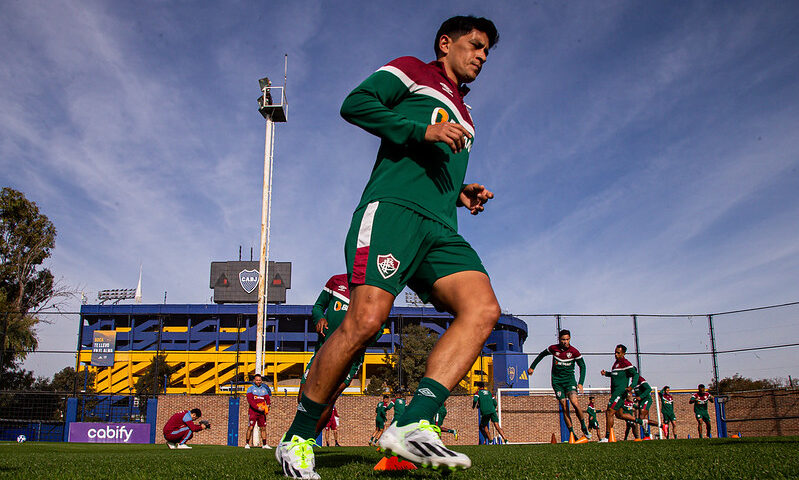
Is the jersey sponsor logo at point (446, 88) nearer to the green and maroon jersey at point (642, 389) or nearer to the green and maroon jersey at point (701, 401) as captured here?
the green and maroon jersey at point (642, 389)

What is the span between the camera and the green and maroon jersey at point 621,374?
13.0 meters

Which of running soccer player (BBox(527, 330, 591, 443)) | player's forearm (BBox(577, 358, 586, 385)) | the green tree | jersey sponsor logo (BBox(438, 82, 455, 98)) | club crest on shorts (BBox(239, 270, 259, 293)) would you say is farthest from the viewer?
club crest on shorts (BBox(239, 270, 259, 293))

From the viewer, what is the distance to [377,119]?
2.52 meters

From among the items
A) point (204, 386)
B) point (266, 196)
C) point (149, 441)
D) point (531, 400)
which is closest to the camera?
point (149, 441)

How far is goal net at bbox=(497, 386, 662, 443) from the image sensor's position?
65.4 ft

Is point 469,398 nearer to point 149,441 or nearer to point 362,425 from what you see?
point 362,425

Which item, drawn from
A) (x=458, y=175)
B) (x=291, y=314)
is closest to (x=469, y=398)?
(x=458, y=175)

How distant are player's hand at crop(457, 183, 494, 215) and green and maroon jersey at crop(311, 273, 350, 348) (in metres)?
3.31

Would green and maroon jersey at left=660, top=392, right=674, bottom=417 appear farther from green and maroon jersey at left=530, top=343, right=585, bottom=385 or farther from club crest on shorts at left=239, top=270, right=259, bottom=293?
club crest on shorts at left=239, top=270, right=259, bottom=293

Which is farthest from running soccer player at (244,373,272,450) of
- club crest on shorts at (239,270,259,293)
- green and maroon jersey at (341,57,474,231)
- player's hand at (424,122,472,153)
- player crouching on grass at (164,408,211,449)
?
club crest on shorts at (239,270,259,293)

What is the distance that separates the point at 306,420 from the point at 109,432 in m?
19.8

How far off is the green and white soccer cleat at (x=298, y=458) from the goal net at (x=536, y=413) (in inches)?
724

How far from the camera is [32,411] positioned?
2097 centimetres

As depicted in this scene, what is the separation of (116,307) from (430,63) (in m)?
57.4
